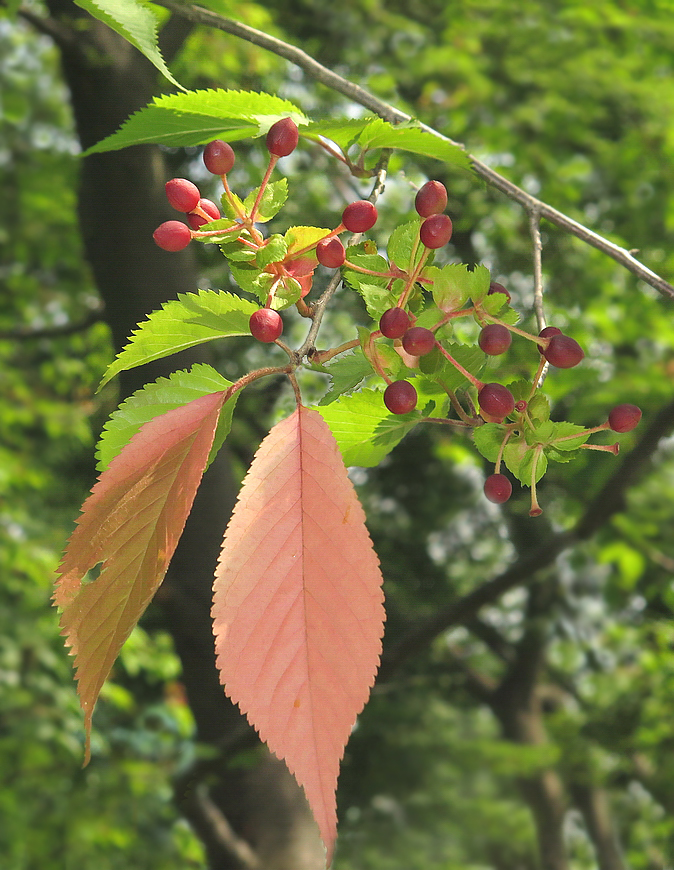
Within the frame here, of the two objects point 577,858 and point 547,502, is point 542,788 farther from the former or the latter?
point 547,502

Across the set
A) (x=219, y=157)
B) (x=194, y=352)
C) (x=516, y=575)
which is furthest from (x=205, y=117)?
(x=516, y=575)

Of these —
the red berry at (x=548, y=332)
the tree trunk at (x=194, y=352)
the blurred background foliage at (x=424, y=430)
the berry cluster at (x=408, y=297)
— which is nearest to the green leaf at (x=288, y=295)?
the berry cluster at (x=408, y=297)

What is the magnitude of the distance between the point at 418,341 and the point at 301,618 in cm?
11

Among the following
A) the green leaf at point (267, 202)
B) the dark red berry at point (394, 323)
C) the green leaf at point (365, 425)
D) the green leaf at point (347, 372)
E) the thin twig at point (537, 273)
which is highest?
the green leaf at point (267, 202)

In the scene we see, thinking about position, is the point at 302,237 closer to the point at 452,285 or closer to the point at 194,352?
the point at 452,285

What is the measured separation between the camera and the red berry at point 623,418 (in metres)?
0.35

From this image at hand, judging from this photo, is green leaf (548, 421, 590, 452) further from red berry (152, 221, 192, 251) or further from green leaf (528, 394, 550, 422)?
red berry (152, 221, 192, 251)

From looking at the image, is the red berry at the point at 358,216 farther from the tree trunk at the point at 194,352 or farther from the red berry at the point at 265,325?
the tree trunk at the point at 194,352

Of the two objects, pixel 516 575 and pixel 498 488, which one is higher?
pixel 498 488

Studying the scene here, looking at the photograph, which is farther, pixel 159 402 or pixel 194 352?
pixel 194 352

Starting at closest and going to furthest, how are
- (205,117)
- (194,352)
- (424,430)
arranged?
(205,117) < (194,352) < (424,430)

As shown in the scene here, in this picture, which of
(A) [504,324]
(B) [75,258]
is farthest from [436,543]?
(A) [504,324]

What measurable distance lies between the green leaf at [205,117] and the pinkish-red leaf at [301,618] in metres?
0.19

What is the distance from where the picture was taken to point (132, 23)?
0.41 m
